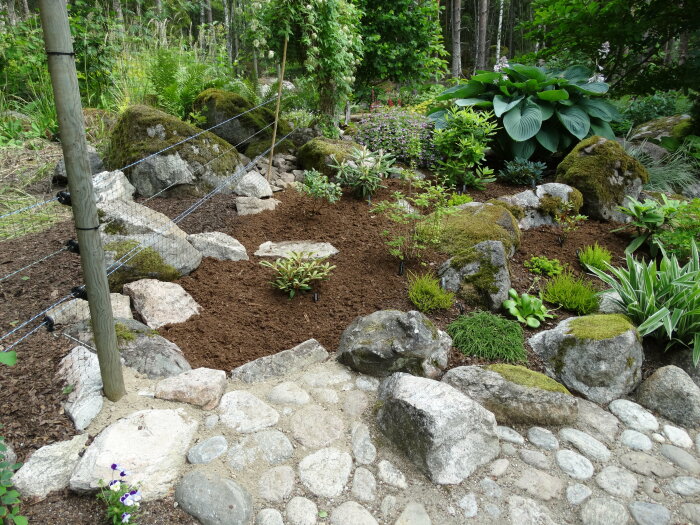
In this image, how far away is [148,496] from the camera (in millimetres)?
1866

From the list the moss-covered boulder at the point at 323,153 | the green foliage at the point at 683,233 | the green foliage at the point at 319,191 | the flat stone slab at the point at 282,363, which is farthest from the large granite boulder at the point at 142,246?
the green foliage at the point at 683,233

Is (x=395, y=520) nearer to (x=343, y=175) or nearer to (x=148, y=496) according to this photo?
(x=148, y=496)

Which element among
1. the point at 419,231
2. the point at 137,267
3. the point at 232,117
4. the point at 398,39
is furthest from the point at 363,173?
the point at 398,39

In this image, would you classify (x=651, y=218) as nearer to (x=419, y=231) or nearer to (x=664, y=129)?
(x=419, y=231)

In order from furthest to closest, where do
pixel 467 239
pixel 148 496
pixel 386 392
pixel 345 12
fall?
1. pixel 345 12
2. pixel 467 239
3. pixel 386 392
4. pixel 148 496

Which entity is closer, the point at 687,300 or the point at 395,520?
the point at 395,520

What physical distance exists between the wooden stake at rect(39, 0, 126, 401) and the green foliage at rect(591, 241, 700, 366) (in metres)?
3.14

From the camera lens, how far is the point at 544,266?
3.89 metres

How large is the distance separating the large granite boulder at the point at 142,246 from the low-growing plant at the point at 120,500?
184 centimetres

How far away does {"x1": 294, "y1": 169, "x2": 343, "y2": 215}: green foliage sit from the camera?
4699 mm

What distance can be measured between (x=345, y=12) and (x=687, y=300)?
525cm

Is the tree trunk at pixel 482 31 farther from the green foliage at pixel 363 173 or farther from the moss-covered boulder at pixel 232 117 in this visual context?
the green foliage at pixel 363 173

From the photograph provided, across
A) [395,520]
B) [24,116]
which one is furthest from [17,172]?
[395,520]

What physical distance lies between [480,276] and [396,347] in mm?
1067
